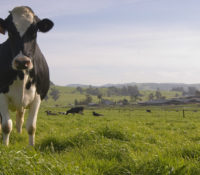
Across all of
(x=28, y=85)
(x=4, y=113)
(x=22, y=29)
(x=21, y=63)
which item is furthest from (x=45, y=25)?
(x=4, y=113)

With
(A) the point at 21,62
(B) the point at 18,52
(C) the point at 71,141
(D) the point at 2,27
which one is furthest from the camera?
(C) the point at 71,141

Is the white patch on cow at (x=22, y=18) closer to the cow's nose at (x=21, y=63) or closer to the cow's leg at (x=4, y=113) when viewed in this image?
the cow's nose at (x=21, y=63)

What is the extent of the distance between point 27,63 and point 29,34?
97 centimetres

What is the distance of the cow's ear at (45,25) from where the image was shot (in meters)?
5.88

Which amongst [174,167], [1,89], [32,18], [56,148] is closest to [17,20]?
[32,18]

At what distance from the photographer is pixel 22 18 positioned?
5.52 metres

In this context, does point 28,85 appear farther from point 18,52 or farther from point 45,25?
point 45,25

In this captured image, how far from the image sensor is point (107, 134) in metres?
6.91

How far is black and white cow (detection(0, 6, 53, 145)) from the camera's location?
5.37m

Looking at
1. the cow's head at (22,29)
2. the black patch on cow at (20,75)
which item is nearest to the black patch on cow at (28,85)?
the black patch on cow at (20,75)

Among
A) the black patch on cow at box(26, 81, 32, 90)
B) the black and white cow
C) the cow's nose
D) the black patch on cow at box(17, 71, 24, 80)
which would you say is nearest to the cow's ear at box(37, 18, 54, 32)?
the black and white cow

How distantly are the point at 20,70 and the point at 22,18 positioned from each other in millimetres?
1122

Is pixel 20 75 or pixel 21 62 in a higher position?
pixel 21 62

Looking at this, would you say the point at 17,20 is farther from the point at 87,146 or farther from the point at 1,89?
the point at 87,146
